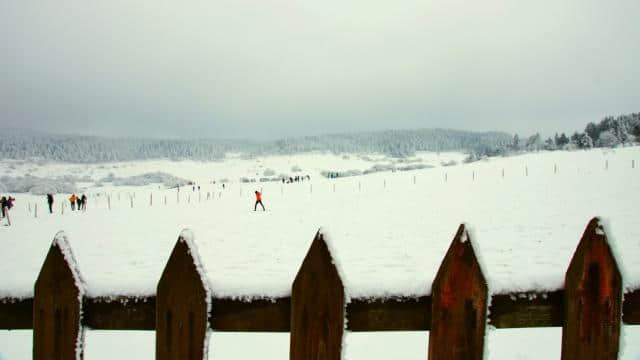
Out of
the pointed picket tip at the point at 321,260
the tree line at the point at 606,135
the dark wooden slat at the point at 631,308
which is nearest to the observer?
the pointed picket tip at the point at 321,260

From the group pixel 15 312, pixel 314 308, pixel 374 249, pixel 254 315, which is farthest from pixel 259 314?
pixel 374 249

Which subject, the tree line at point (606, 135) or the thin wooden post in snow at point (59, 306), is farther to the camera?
the tree line at point (606, 135)

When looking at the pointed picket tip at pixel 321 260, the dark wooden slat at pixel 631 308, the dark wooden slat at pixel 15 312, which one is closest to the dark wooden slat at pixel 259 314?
the pointed picket tip at pixel 321 260

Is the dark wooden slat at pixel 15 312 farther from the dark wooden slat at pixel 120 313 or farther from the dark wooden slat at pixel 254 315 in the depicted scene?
the dark wooden slat at pixel 254 315

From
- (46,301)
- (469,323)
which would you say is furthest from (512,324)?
(46,301)

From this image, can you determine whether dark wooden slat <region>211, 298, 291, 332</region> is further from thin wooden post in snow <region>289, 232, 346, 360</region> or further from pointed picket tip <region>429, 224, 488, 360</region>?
pointed picket tip <region>429, 224, 488, 360</region>

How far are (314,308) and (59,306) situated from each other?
925 mm

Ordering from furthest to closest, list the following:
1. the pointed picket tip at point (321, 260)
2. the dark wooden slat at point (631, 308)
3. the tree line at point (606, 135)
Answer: the tree line at point (606, 135), the dark wooden slat at point (631, 308), the pointed picket tip at point (321, 260)

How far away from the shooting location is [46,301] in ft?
5.15

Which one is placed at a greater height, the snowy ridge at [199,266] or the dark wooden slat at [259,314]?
the snowy ridge at [199,266]

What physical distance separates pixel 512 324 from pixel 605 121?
485 ft

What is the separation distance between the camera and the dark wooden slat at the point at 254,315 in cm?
156

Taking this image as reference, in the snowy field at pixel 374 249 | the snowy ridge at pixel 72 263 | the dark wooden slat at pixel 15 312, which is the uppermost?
the snowy ridge at pixel 72 263

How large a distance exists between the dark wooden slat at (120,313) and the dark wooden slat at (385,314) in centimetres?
73
